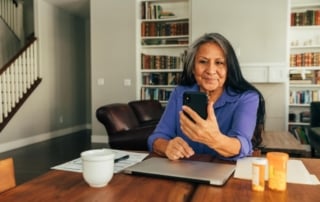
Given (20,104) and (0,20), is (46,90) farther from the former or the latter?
(0,20)

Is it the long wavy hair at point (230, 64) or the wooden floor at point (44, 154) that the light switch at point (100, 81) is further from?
the long wavy hair at point (230, 64)

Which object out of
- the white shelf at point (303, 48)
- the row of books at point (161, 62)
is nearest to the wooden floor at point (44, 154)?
the row of books at point (161, 62)

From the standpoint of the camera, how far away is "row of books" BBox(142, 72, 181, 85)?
532 centimetres

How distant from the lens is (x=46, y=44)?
5867mm

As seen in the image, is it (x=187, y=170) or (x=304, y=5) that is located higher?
(x=304, y=5)

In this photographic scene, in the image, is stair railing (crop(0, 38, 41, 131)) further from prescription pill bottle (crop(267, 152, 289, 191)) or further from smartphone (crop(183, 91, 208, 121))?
prescription pill bottle (crop(267, 152, 289, 191))

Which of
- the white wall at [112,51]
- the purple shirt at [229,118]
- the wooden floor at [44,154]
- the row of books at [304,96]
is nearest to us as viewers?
the purple shirt at [229,118]

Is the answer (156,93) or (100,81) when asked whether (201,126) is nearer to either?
(156,93)

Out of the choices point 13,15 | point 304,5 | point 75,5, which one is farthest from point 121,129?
point 13,15

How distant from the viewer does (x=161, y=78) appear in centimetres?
538

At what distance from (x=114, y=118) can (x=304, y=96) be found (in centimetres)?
314

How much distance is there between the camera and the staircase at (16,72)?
485 cm

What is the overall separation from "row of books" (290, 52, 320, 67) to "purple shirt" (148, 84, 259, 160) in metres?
3.89

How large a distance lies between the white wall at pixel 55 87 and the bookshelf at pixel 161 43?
185 centimetres
